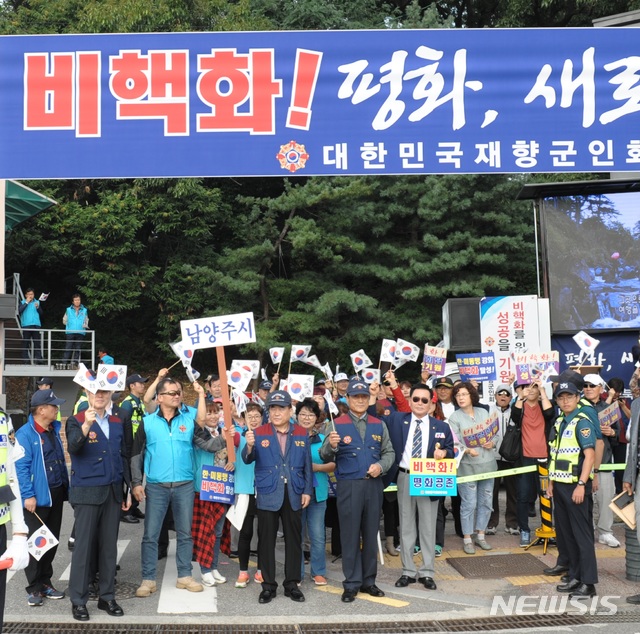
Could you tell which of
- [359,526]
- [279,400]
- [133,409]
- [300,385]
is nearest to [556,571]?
[359,526]

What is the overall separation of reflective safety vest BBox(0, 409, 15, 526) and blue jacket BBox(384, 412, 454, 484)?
14.1ft

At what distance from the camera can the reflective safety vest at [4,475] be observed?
15.4 feet

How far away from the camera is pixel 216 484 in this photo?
26.8ft

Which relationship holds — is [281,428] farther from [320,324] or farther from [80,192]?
[80,192]

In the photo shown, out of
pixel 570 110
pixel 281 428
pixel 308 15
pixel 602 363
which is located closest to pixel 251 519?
pixel 281 428

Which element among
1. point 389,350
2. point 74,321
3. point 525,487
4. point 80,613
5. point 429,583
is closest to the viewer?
point 80,613

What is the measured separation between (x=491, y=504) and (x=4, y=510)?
6.26 m

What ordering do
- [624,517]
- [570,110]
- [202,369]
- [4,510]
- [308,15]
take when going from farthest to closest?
[202,369], [308,15], [570,110], [624,517], [4,510]

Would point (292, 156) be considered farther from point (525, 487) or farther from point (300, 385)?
point (525, 487)

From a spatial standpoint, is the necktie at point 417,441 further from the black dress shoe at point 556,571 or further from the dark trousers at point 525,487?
the dark trousers at point 525,487

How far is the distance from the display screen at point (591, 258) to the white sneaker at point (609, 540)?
5.94m

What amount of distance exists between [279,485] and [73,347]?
17625 millimetres

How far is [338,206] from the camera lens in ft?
79.7

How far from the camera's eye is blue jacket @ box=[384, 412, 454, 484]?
8.16 metres
